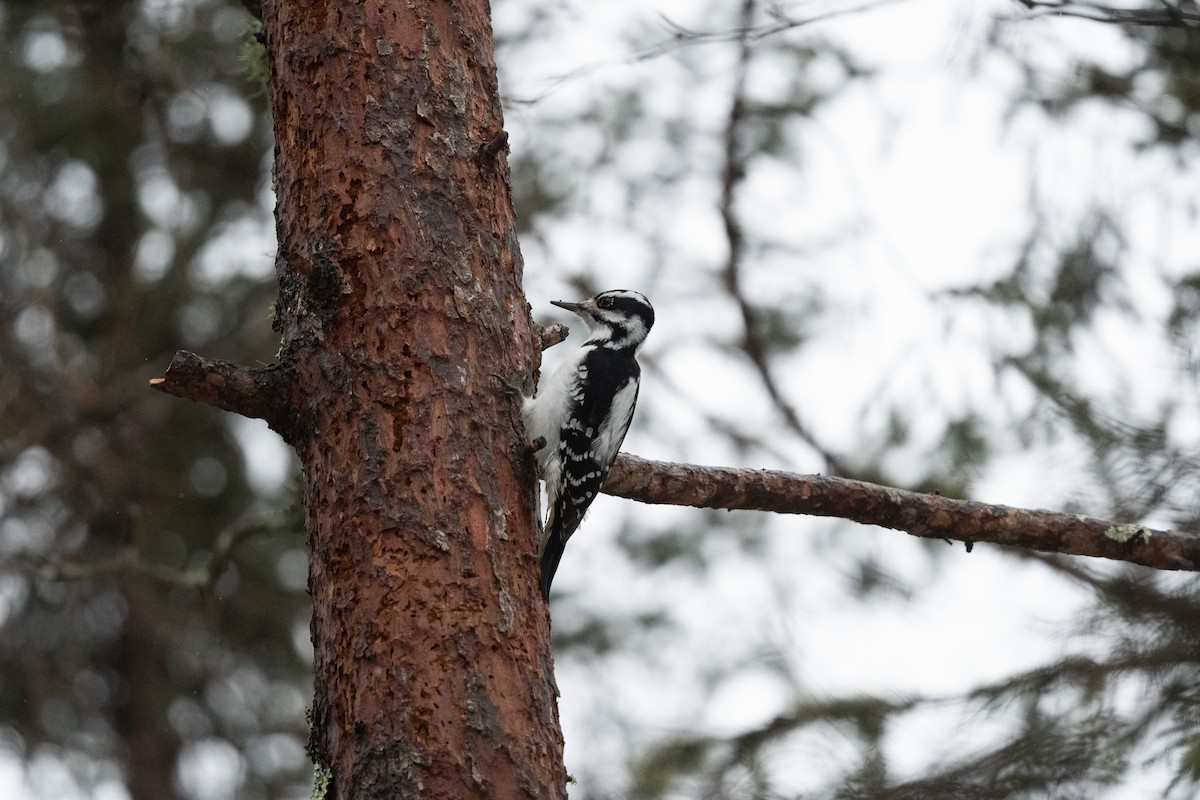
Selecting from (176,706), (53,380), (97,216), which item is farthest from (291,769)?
(97,216)

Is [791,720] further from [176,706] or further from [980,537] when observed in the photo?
[176,706]

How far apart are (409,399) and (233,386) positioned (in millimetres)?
340

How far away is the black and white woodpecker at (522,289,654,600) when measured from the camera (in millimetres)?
3381

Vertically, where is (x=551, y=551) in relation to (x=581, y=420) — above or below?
below

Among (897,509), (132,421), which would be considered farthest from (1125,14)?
(132,421)

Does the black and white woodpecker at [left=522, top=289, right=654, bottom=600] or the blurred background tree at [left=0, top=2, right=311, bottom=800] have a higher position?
the blurred background tree at [left=0, top=2, right=311, bottom=800]

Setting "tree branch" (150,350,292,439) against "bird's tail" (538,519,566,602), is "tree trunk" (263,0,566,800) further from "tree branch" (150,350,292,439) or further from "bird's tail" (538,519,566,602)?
"bird's tail" (538,519,566,602)

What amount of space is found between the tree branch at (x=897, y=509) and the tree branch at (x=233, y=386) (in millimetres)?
785

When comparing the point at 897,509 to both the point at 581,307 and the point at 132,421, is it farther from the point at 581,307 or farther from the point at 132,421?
the point at 132,421

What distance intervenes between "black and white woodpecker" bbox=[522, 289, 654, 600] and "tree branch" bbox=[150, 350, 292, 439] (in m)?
0.59

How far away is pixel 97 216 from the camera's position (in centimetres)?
668

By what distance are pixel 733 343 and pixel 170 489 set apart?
10.3ft

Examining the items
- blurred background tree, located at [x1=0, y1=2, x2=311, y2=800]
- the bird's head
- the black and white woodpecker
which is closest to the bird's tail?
the black and white woodpecker

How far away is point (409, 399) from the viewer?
2.43 meters
